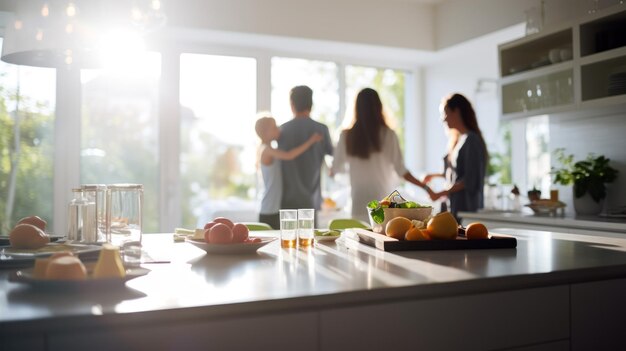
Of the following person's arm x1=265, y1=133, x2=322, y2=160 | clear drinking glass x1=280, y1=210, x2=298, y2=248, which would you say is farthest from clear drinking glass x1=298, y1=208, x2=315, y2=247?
person's arm x1=265, y1=133, x2=322, y2=160

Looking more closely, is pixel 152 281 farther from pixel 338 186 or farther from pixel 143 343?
pixel 338 186

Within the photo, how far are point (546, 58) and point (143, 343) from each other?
3.24m

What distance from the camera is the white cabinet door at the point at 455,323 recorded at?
1057 millimetres

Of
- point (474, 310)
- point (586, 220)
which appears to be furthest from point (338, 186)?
point (474, 310)

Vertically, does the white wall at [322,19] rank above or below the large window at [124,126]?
above

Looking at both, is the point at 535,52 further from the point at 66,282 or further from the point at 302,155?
the point at 66,282

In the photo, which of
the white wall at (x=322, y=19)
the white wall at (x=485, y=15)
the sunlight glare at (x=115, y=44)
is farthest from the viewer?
the white wall at (x=322, y=19)

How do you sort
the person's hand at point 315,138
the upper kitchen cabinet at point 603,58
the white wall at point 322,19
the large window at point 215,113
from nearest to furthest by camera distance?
the upper kitchen cabinet at point 603,58 → the person's hand at point 315,138 → the white wall at point 322,19 → the large window at point 215,113

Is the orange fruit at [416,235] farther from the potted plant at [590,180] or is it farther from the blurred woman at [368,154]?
the potted plant at [590,180]

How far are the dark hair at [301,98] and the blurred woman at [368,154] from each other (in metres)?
0.28

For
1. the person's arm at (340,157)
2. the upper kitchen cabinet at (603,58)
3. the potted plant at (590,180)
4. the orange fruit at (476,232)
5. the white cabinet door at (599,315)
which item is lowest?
the white cabinet door at (599,315)

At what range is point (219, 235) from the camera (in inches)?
61.9

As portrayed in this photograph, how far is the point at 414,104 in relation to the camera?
18.8ft

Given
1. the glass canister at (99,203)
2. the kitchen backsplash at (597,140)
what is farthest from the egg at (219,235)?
the kitchen backsplash at (597,140)
